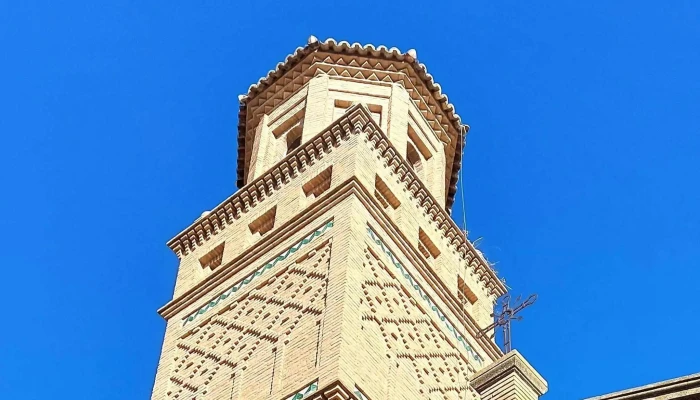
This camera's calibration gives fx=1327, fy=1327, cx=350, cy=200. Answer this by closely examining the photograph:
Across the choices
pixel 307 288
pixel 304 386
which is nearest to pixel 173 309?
pixel 307 288

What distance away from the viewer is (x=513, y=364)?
34.9 ft

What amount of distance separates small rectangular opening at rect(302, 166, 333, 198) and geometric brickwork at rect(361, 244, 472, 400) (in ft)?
5.41

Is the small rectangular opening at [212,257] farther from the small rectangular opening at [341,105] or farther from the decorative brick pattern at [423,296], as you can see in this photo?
the small rectangular opening at [341,105]

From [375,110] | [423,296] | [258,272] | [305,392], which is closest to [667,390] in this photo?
[305,392]

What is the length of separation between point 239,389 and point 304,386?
136 cm

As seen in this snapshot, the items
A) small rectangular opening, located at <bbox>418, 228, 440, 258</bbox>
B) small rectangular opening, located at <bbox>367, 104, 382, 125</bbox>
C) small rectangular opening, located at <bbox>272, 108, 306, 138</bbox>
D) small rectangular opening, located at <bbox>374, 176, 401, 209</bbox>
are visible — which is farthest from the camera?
small rectangular opening, located at <bbox>272, 108, 306, 138</bbox>

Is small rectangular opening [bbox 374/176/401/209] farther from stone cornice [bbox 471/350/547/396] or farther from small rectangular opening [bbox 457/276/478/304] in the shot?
stone cornice [bbox 471/350/547/396]

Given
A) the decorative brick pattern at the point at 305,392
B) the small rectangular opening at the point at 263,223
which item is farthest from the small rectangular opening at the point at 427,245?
the decorative brick pattern at the point at 305,392

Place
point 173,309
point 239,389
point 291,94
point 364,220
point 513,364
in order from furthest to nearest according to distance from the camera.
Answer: point 291,94, point 173,309, point 364,220, point 239,389, point 513,364

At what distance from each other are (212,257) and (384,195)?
2.48m

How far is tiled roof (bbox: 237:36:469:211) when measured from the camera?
1991cm

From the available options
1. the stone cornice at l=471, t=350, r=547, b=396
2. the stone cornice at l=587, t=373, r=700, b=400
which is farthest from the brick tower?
the stone cornice at l=587, t=373, r=700, b=400

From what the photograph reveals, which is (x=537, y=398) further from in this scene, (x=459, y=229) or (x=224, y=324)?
(x=459, y=229)

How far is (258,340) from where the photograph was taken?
1503cm
